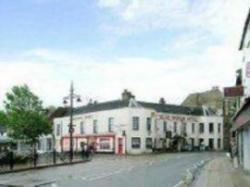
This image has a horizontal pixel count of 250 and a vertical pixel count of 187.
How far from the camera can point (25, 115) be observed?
75750 mm

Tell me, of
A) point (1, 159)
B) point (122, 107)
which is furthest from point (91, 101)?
point (1, 159)

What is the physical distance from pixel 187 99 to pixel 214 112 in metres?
16.2

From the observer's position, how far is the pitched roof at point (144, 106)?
307 feet

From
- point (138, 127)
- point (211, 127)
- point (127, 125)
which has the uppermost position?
point (211, 127)

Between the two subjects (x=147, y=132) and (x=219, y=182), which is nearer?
(x=219, y=182)

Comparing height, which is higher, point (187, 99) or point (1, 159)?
point (187, 99)

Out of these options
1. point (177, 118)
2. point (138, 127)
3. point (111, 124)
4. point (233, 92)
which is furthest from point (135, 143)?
point (233, 92)

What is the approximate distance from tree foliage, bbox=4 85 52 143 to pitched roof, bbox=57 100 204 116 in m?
16.4

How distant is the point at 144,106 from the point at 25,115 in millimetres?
26258

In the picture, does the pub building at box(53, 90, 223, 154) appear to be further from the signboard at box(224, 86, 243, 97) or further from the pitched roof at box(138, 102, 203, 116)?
the signboard at box(224, 86, 243, 97)

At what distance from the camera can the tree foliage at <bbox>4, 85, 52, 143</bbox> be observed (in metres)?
75.2

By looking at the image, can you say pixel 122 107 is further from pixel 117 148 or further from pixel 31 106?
pixel 31 106

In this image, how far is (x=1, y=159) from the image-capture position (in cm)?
4216

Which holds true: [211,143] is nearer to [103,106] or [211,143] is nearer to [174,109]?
[174,109]
